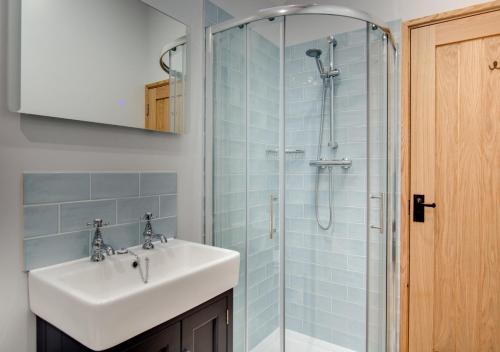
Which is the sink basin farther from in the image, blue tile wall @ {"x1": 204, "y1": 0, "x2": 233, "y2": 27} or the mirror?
blue tile wall @ {"x1": 204, "y1": 0, "x2": 233, "y2": 27}

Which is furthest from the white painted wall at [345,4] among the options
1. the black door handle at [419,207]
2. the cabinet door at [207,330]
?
the cabinet door at [207,330]

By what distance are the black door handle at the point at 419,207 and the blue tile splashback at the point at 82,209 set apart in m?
1.48

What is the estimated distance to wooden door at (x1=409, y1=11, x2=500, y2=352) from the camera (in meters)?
1.76

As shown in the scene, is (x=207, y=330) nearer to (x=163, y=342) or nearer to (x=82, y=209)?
(x=163, y=342)

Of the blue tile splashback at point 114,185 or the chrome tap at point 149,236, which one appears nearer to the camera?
the blue tile splashback at point 114,185

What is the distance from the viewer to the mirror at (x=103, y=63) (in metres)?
1.13

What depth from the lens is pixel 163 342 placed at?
1080 mm

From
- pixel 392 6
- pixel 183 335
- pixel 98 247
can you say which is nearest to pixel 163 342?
pixel 183 335

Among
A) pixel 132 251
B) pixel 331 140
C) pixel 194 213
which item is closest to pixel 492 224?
pixel 331 140

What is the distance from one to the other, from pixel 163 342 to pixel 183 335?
0.10 meters

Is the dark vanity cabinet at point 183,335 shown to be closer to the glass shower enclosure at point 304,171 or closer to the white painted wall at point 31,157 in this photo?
the white painted wall at point 31,157

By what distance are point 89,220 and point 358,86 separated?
62.0 inches

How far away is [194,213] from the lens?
1.82m

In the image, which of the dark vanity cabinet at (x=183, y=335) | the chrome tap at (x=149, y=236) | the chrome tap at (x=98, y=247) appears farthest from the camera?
the chrome tap at (x=149, y=236)
